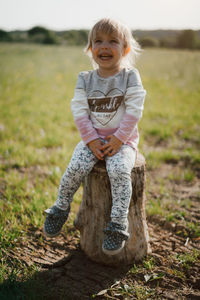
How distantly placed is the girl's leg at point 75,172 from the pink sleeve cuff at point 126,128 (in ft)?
1.00

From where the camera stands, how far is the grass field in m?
2.93

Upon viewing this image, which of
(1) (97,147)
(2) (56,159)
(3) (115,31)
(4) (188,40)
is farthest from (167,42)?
(1) (97,147)

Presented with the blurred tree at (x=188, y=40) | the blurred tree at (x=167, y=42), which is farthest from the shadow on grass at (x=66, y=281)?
the blurred tree at (x=188, y=40)

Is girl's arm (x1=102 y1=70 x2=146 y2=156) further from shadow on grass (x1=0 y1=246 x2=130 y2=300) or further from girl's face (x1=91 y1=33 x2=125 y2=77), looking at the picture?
shadow on grass (x1=0 y1=246 x2=130 y2=300)

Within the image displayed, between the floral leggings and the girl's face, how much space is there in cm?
78

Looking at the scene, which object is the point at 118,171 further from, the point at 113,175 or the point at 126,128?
the point at 126,128

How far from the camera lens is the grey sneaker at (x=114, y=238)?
2285mm

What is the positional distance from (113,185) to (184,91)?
903 centimetres

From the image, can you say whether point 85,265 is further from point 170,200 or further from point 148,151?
point 148,151

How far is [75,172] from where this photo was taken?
2.46m

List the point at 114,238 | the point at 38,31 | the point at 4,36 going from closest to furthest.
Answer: the point at 114,238 < the point at 4,36 < the point at 38,31

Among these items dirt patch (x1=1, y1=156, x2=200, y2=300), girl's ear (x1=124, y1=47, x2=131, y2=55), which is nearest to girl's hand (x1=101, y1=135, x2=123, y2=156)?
girl's ear (x1=124, y1=47, x2=131, y2=55)

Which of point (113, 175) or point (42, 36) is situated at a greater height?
point (42, 36)

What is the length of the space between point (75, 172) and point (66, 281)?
0.96 meters
